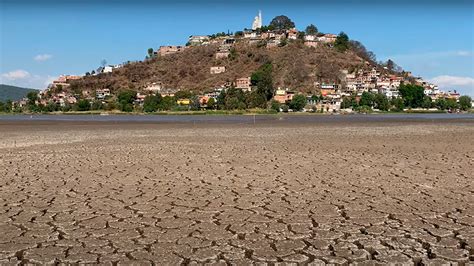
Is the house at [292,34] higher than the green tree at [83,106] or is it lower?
higher

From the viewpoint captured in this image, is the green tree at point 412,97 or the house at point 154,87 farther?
the house at point 154,87

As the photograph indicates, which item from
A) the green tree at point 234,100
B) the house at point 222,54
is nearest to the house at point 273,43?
the house at point 222,54

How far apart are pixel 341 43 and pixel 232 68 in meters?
44.8

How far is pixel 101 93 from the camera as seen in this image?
15375cm

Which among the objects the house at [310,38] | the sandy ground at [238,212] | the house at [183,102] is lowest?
the sandy ground at [238,212]

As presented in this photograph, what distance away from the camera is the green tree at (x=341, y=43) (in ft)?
574

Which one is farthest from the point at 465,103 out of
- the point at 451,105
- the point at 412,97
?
the point at 412,97

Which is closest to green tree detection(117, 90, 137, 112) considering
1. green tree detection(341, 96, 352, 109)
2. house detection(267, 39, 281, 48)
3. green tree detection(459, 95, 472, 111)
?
green tree detection(341, 96, 352, 109)

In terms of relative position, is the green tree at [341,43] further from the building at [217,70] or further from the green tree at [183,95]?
the green tree at [183,95]

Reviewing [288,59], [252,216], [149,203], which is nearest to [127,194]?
[149,203]

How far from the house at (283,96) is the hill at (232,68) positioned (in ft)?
34.4

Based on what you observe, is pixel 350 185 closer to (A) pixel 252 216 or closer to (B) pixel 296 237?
(A) pixel 252 216

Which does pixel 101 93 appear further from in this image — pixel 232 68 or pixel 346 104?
pixel 346 104

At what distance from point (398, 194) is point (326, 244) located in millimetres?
3172
